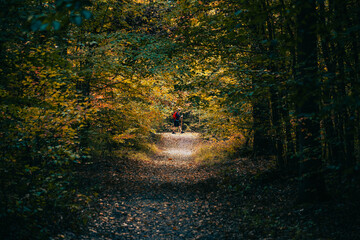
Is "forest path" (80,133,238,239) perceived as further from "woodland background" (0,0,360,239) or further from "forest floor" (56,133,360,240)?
"woodland background" (0,0,360,239)

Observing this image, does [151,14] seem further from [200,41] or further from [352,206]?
[352,206]

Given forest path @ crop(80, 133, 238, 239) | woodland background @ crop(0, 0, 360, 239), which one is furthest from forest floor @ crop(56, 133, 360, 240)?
woodland background @ crop(0, 0, 360, 239)

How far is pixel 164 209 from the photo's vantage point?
814 cm

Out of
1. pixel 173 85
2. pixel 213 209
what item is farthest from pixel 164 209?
pixel 173 85

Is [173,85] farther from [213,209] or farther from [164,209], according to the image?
[213,209]

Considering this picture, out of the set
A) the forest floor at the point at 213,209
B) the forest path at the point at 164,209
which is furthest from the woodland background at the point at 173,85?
the forest path at the point at 164,209

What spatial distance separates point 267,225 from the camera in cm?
564

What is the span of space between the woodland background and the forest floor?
508 mm

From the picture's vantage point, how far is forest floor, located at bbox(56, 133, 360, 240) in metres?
4.93

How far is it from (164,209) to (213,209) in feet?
5.29

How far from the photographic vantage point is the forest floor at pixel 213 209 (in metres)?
4.93

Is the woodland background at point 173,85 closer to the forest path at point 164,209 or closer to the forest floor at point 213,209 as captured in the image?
the forest floor at point 213,209

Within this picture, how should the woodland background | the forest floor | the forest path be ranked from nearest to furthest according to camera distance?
the woodland background
the forest floor
the forest path

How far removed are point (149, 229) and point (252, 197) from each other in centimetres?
329
